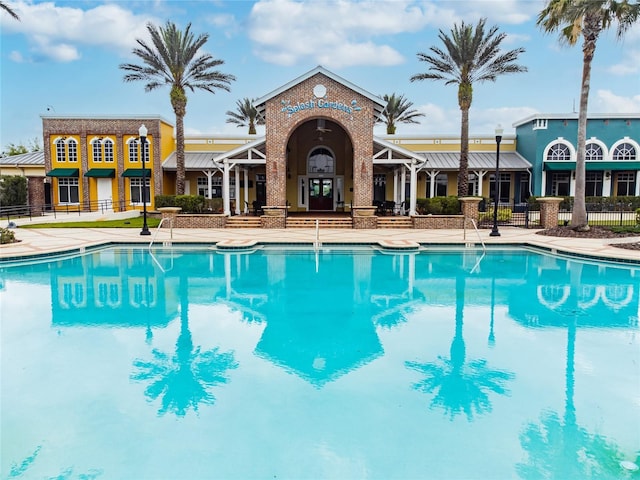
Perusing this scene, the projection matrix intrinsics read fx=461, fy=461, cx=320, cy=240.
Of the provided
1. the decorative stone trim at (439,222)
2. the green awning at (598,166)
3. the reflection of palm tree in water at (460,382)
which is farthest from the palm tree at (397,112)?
the reflection of palm tree in water at (460,382)

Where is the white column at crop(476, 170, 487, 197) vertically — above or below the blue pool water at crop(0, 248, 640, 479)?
above

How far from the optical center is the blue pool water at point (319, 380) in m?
4.09

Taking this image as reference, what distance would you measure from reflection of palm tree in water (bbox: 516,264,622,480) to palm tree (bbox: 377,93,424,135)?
32.8 m

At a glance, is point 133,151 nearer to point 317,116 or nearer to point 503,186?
point 317,116

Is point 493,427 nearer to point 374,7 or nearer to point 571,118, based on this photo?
point 374,7

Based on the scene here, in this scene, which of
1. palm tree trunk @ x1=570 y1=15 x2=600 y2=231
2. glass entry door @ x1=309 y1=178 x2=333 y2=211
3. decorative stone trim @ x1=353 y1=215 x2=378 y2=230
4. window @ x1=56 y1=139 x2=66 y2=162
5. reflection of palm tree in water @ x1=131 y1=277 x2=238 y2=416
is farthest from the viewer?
window @ x1=56 y1=139 x2=66 y2=162

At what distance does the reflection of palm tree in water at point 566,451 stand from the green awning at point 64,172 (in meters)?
34.0

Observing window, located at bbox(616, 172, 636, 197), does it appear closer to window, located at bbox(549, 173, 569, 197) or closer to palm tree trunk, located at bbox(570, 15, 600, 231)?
window, located at bbox(549, 173, 569, 197)

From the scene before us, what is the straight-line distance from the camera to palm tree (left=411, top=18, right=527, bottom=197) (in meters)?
25.1

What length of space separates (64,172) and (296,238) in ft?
71.2

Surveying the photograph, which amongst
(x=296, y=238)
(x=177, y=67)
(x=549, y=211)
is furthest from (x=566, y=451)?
(x=177, y=67)

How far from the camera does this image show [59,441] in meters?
4.37

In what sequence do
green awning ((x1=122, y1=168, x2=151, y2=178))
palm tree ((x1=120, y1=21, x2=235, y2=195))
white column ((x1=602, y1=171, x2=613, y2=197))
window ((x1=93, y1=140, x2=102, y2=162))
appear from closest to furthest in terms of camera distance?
1. palm tree ((x1=120, y1=21, x2=235, y2=195))
2. green awning ((x1=122, y1=168, x2=151, y2=178))
3. white column ((x1=602, y1=171, x2=613, y2=197))
4. window ((x1=93, y1=140, x2=102, y2=162))

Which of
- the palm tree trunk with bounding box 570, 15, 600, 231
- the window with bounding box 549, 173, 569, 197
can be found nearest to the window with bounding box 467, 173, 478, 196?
the window with bounding box 549, 173, 569, 197
